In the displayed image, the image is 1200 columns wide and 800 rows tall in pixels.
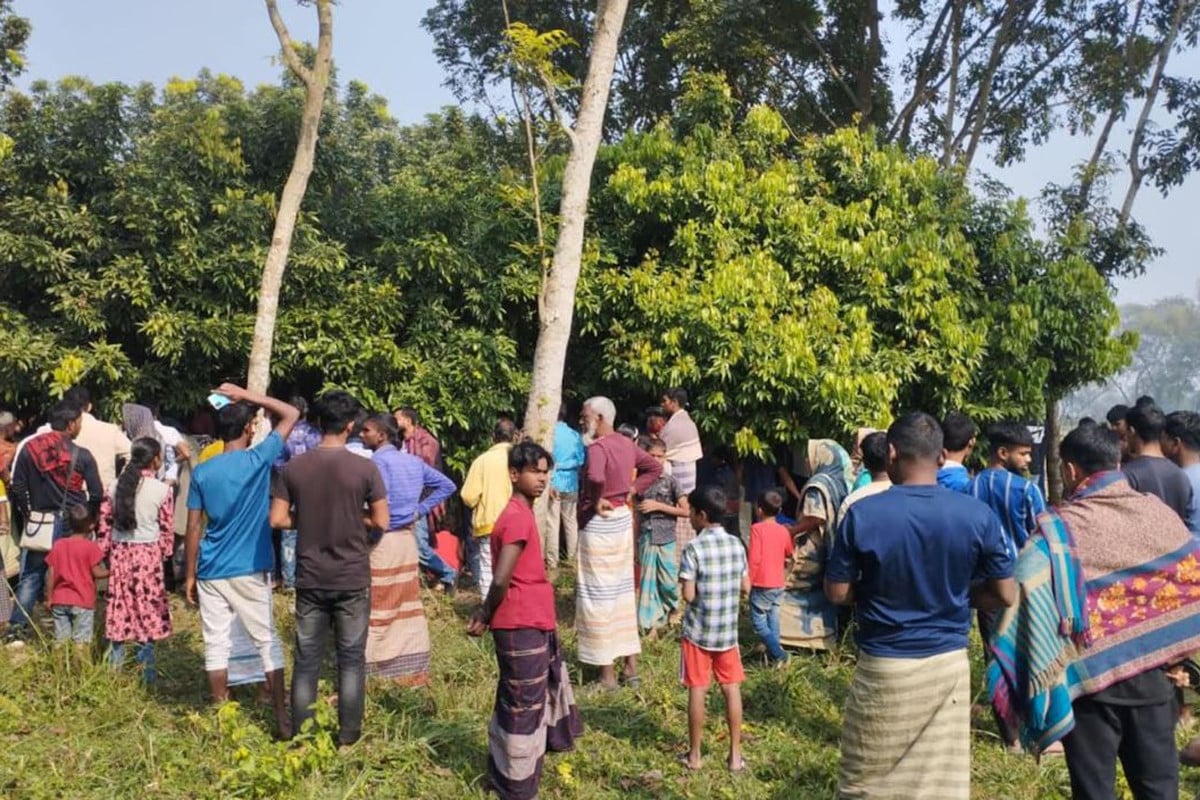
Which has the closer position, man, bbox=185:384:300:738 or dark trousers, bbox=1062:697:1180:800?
dark trousers, bbox=1062:697:1180:800

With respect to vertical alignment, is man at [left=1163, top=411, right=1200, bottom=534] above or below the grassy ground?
above

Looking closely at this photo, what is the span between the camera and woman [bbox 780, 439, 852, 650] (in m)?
6.70

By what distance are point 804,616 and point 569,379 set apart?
14.6ft

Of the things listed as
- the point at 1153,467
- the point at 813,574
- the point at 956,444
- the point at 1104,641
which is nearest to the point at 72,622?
the point at 813,574

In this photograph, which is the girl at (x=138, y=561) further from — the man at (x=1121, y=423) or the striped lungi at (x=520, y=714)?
the man at (x=1121, y=423)

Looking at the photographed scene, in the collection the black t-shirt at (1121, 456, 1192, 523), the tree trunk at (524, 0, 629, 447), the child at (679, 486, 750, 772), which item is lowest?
the child at (679, 486, 750, 772)

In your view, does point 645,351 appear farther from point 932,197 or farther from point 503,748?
point 503,748

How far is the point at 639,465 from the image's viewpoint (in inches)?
270

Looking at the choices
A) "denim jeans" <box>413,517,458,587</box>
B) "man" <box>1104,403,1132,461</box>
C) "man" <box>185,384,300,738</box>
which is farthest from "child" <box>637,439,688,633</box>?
"man" <box>1104,403,1132,461</box>

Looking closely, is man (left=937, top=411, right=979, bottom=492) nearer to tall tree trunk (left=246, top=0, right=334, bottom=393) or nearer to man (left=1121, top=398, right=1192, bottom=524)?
man (left=1121, top=398, right=1192, bottom=524)

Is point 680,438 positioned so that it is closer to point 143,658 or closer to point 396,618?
point 396,618

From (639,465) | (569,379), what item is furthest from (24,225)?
(639,465)

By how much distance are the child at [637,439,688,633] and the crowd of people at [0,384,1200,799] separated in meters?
0.02

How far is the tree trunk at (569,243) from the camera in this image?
8.45 m
